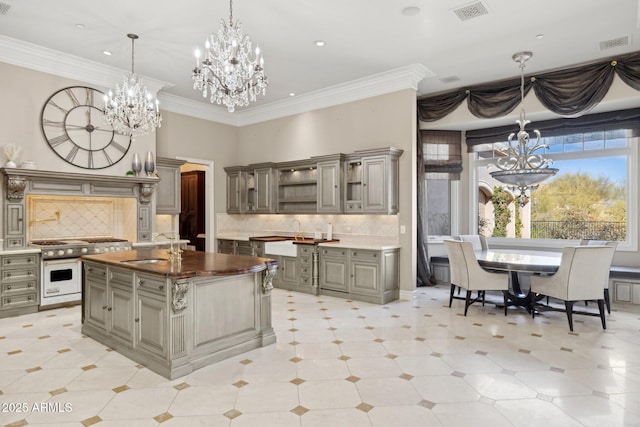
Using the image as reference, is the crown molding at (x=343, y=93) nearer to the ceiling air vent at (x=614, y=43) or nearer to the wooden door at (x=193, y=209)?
the wooden door at (x=193, y=209)

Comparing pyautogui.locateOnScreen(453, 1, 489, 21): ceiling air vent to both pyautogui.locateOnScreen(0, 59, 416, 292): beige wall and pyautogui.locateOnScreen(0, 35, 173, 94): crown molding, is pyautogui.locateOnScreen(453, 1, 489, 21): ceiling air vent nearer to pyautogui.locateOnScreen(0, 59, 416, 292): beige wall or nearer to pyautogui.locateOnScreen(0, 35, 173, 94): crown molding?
pyautogui.locateOnScreen(0, 59, 416, 292): beige wall

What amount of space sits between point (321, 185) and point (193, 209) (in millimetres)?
3731

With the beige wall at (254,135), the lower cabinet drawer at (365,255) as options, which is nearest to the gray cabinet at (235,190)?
the beige wall at (254,135)

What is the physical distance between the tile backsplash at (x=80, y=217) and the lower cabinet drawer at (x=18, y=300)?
2.99 ft

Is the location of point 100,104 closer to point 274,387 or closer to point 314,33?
point 314,33

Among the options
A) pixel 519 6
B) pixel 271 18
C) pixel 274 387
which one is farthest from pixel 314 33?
pixel 274 387

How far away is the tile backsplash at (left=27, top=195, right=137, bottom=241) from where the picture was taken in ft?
18.5

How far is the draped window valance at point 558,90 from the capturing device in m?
5.20

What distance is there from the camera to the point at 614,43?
4.88 meters

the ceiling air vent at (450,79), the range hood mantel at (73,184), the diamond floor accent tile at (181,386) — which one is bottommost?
the diamond floor accent tile at (181,386)

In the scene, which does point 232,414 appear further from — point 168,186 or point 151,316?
point 168,186

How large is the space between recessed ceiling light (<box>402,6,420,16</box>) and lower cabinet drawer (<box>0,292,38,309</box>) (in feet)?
19.2

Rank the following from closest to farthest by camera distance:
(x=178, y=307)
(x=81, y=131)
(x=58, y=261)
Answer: (x=178, y=307) → (x=58, y=261) → (x=81, y=131)

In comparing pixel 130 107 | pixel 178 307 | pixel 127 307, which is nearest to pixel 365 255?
pixel 178 307
